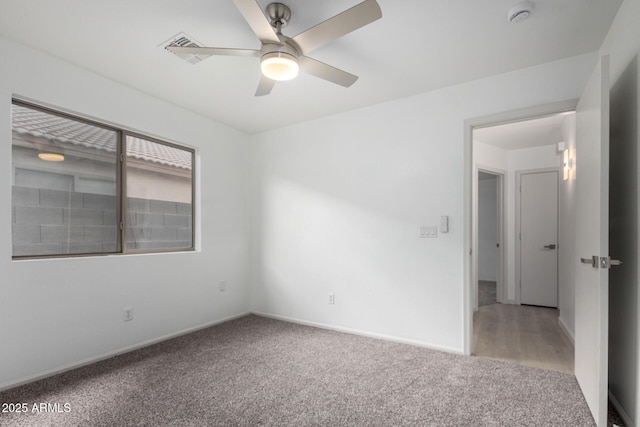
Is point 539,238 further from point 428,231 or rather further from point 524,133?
point 428,231

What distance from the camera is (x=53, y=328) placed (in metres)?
2.50

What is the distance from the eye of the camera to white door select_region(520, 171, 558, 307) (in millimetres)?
4781

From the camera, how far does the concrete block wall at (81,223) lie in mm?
2480

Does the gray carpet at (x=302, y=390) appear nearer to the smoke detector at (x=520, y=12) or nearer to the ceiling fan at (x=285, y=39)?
the ceiling fan at (x=285, y=39)

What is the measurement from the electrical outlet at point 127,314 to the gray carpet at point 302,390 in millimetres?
316

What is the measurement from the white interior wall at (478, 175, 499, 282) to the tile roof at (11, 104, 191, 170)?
21.8 ft

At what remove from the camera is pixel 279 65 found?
1.96m

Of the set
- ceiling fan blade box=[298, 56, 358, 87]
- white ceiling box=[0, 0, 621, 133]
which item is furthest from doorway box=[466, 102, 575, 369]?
ceiling fan blade box=[298, 56, 358, 87]

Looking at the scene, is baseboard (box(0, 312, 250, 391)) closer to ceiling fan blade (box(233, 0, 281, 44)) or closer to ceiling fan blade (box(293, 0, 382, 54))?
ceiling fan blade (box(233, 0, 281, 44))

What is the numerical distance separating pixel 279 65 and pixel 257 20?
1.05 feet

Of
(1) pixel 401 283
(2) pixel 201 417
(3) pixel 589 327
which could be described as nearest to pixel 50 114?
(2) pixel 201 417

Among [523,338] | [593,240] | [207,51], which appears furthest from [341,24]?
[523,338]

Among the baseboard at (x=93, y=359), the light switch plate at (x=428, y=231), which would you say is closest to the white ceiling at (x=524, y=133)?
the light switch plate at (x=428, y=231)

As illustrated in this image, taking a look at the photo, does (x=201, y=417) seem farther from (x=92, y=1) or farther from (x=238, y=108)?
(x=238, y=108)
